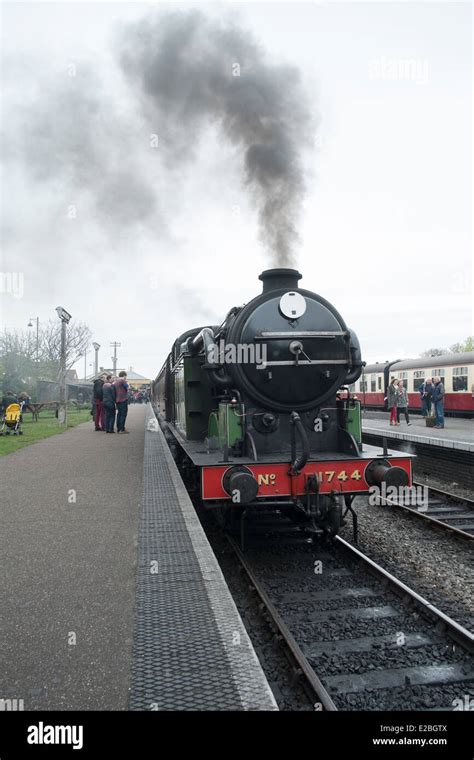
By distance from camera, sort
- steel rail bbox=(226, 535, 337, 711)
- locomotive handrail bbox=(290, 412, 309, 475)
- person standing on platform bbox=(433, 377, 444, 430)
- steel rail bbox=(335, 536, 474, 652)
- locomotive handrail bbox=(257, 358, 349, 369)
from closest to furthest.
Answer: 1. steel rail bbox=(226, 535, 337, 711)
2. steel rail bbox=(335, 536, 474, 652)
3. locomotive handrail bbox=(290, 412, 309, 475)
4. locomotive handrail bbox=(257, 358, 349, 369)
5. person standing on platform bbox=(433, 377, 444, 430)

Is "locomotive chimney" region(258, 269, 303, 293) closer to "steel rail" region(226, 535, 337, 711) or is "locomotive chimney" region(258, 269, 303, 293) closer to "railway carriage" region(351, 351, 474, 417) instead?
"steel rail" region(226, 535, 337, 711)

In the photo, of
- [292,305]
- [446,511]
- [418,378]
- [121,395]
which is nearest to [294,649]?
[292,305]

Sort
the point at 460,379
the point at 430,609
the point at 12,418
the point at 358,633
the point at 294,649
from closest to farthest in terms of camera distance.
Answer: the point at 294,649, the point at 358,633, the point at 430,609, the point at 12,418, the point at 460,379

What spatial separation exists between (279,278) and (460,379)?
53.5 ft

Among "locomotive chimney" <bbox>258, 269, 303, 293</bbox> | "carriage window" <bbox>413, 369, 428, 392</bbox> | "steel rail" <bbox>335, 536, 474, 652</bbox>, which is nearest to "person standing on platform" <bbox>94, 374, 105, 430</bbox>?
"locomotive chimney" <bbox>258, 269, 303, 293</bbox>

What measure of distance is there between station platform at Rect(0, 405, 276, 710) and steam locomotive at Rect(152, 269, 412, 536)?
0.81 m

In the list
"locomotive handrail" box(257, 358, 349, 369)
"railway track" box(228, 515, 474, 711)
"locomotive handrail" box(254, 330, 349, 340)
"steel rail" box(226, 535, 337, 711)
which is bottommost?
"railway track" box(228, 515, 474, 711)

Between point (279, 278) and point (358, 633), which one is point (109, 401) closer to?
point (279, 278)

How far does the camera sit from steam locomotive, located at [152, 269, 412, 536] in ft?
17.1

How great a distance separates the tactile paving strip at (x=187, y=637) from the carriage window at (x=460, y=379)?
678 inches

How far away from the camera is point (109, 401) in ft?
49.8
